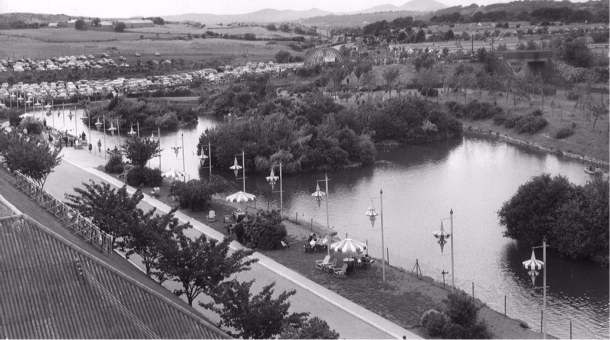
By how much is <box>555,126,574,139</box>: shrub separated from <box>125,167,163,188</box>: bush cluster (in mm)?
29428

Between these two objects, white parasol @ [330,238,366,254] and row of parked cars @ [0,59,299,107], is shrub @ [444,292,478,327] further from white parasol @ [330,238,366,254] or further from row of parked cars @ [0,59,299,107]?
row of parked cars @ [0,59,299,107]

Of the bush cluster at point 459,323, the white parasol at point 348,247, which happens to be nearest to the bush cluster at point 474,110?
the white parasol at point 348,247

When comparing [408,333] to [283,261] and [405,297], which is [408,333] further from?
[283,261]

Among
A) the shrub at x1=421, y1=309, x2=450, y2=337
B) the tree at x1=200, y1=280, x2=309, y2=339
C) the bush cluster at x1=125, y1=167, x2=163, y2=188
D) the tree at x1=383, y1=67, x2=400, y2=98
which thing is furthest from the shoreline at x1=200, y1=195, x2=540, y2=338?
the tree at x1=383, y1=67, x2=400, y2=98

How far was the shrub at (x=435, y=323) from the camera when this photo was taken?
22.8m

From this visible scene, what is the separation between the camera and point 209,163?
5206 centimetres

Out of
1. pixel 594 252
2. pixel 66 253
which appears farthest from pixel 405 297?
pixel 66 253

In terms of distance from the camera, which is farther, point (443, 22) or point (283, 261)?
point (443, 22)

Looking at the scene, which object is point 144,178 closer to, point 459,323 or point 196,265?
point 196,265

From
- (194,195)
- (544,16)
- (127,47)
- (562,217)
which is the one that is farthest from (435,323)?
(544,16)

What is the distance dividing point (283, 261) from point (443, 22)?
14185 centimetres

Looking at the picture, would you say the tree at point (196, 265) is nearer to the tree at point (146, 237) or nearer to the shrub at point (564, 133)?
the tree at point (146, 237)

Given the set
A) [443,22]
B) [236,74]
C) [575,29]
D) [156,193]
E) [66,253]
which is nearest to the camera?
[66,253]

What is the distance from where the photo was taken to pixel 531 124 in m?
62.3
